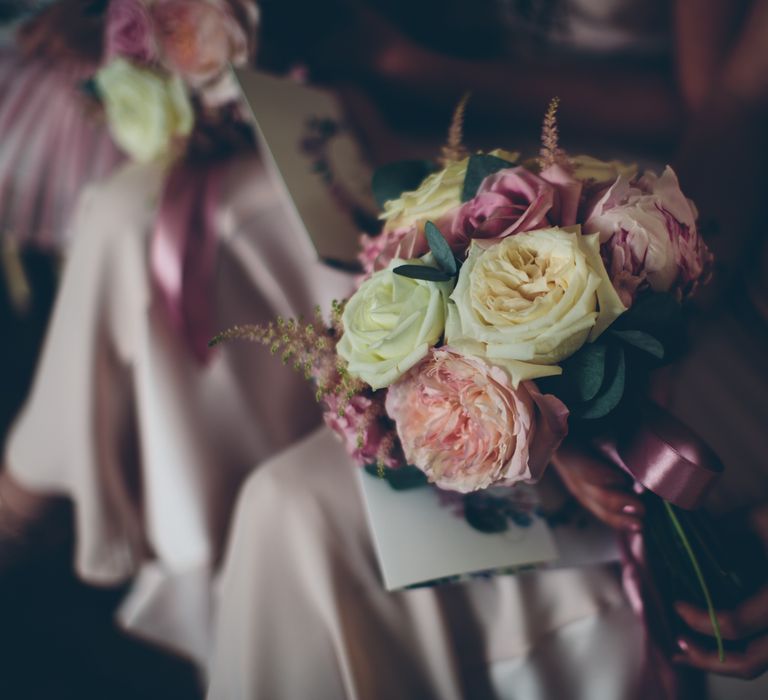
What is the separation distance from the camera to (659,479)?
445mm

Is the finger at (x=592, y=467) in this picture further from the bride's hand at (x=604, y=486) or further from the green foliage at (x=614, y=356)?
the green foliage at (x=614, y=356)

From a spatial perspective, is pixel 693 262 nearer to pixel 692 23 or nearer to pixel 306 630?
pixel 306 630

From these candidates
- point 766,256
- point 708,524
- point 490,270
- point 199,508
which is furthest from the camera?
point 199,508

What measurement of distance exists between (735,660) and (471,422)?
1.15 ft

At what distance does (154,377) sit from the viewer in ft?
2.77

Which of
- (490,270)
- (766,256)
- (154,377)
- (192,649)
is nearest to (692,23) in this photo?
(766,256)

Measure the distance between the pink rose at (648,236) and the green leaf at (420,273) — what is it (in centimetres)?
11

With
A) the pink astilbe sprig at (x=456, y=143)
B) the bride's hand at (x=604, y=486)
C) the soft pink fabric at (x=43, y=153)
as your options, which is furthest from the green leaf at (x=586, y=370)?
the soft pink fabric at (x=43, y=153)

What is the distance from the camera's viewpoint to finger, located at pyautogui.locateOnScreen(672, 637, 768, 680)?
1.70 feet

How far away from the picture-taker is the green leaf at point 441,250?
0.42 metres

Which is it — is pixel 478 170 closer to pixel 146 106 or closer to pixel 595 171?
pixel 595 171

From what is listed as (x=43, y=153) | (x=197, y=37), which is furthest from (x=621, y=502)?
(x=43, y=153)

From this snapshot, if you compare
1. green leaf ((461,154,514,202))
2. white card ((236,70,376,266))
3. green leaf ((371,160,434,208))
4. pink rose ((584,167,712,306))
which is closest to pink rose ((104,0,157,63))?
white card ((236,70,376,266))

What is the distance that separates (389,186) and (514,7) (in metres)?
0.75
